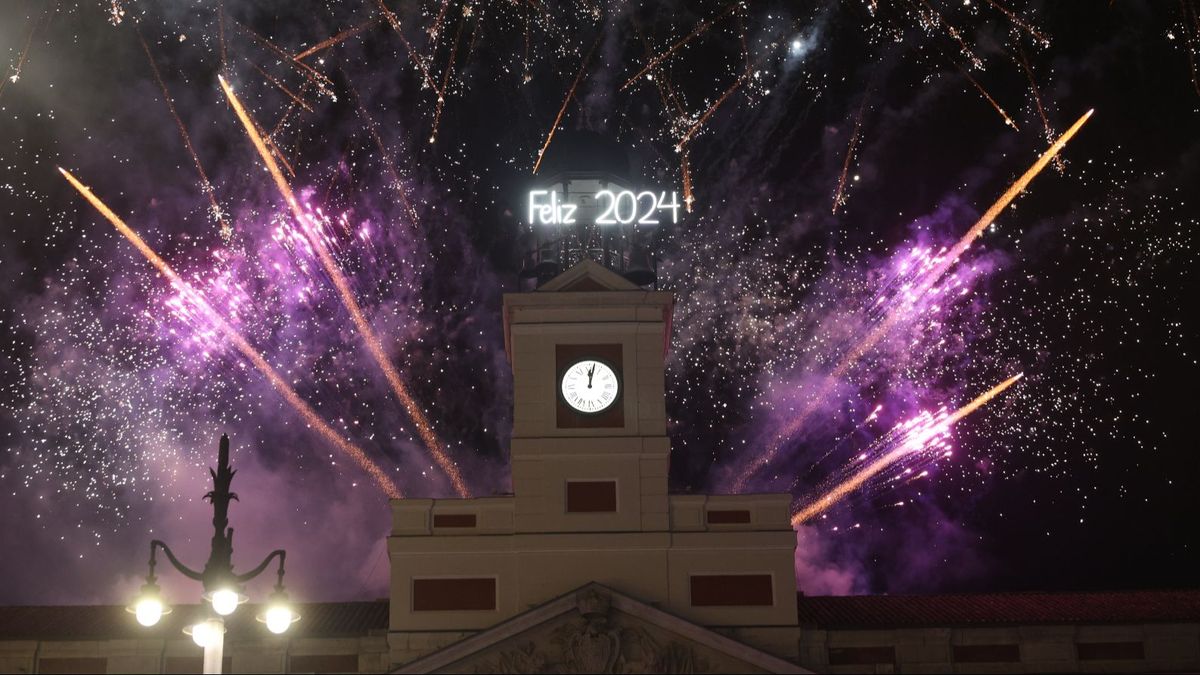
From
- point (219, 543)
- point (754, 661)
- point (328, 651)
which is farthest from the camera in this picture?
point (328, 651)

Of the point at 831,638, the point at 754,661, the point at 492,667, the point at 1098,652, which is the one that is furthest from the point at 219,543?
the point at 1098,652

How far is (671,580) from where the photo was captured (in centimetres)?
3000

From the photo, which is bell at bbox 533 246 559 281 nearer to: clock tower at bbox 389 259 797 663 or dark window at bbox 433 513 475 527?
clock tower at bbox 389 259 797 663

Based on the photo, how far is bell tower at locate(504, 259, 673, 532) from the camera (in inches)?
1202

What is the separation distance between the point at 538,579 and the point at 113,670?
9.59m

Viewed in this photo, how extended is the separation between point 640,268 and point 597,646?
31.4ft

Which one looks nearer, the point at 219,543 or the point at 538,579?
the point at 219,543

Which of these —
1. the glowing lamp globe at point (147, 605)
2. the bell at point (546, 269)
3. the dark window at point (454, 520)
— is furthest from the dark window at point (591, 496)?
the glowing lamp globe at point (147, 605)

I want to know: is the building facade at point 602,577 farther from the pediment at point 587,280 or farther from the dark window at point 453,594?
the pediment at point 587,280

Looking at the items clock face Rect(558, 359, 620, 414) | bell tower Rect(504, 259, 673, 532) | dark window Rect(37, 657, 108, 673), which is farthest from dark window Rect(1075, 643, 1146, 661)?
dark window Rect(37, 657, 108, 673)

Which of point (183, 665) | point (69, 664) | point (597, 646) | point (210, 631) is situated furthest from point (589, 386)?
point (210, 631)

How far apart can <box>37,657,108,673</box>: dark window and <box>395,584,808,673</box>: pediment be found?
25.0ft

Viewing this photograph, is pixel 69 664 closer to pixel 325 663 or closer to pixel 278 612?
pixel 325 663

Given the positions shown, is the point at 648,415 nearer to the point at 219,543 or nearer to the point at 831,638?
the point at 831,638
